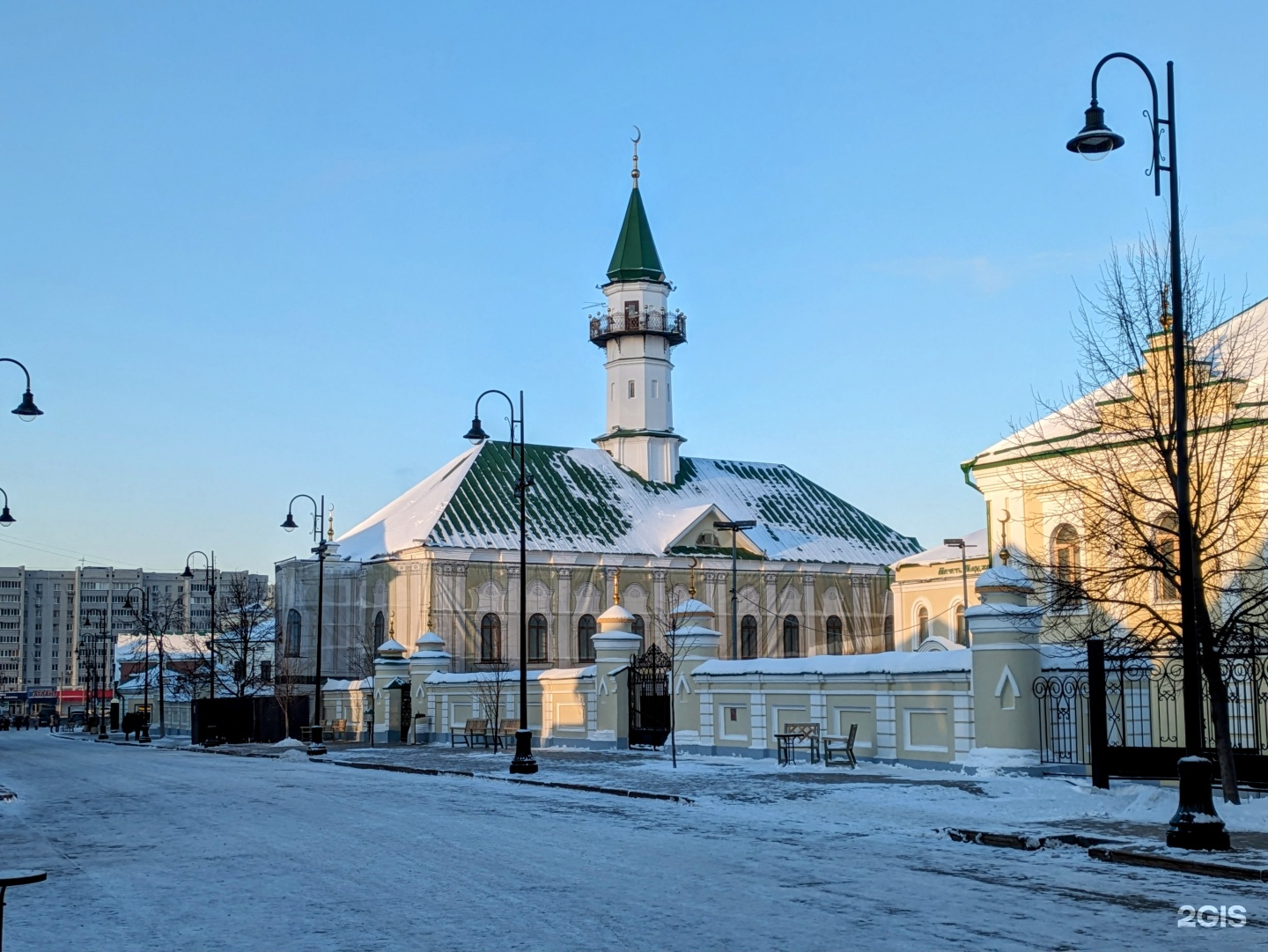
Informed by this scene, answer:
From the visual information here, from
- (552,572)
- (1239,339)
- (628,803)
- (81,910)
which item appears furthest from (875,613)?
(81,910)

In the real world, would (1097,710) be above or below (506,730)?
above

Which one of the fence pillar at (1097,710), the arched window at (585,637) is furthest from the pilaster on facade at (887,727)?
the arched window at (585,637)

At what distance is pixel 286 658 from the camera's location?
65000 mm

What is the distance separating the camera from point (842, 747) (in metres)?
29.5

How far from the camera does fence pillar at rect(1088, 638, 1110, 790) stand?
20.6 metres

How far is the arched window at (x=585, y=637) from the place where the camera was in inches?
2682

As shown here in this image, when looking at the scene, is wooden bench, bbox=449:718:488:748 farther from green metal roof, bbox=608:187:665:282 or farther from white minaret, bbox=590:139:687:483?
green metal roof, bbox=608:187:665:282

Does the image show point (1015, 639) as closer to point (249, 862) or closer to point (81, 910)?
point (249, 862)

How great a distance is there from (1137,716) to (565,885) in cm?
1462

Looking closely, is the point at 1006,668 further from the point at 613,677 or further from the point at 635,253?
the point at 635,253

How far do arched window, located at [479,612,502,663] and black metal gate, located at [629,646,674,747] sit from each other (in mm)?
27721

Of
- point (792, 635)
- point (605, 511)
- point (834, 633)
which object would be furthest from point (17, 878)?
point (834, 633)

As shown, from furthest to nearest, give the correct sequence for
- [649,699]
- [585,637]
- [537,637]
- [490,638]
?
[585,637] → [537,637] → [490,638] → [649,699]

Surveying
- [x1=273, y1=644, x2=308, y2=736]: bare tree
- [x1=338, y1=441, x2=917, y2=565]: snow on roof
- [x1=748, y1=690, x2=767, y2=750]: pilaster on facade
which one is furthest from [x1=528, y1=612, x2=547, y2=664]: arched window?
[x1=748, y1=690, x2=767, y2=750]: pilaster on facade
